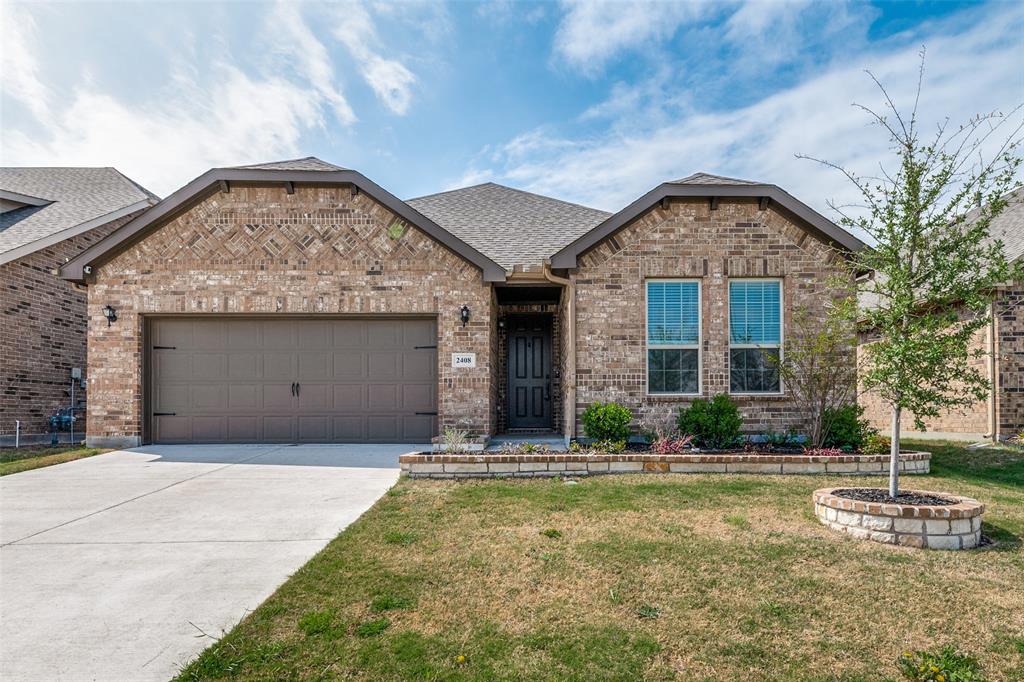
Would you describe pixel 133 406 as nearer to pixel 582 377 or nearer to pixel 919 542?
pixel 582 377

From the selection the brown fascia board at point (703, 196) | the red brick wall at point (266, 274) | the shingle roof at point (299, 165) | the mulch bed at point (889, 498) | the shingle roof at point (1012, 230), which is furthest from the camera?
the shingle roof at point (1012, 230)

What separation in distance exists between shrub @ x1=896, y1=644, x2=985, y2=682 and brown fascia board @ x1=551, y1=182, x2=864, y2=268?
6.98 meters

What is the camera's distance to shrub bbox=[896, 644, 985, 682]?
101 inches

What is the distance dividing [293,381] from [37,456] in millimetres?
4208

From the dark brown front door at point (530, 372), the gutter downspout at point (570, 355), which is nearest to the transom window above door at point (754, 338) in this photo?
the gutter downspout at point (570, 355)

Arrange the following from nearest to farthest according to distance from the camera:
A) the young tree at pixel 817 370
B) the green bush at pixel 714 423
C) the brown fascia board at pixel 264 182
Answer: the young tree at pixel 817 370
the green bush at pixel 714 423
the brown fascia board at pixel 264 182

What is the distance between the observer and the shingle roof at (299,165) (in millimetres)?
9523

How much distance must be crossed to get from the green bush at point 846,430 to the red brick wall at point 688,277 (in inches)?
34.3

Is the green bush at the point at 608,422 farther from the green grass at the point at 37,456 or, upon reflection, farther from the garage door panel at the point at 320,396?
the green grass at the point at 37,456

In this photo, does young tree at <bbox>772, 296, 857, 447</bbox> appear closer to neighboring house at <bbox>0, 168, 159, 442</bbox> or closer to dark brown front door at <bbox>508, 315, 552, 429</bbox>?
dark brown front door at <bbox>508, 315, 552, 429</bbox>

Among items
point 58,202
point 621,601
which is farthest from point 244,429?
point 58,202

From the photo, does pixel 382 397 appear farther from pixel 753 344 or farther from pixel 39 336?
pixel 39 336

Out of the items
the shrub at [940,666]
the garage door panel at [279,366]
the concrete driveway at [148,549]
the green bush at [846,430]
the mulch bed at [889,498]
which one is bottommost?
the concrete driveway at [148,549]

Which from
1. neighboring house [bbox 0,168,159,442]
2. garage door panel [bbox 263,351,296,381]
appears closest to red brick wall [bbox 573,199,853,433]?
garage door panel [bbox 263,351,296,381]
